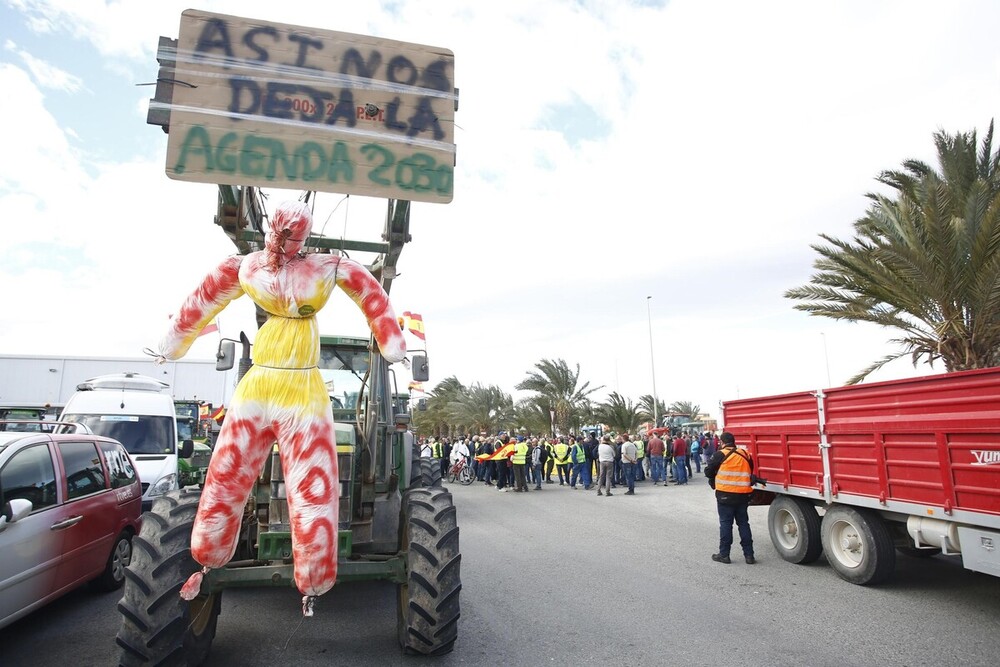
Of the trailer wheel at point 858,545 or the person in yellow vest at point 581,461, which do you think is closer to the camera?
the trailer wheel at point 858,545

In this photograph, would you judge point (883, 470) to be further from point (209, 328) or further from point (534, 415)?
point (534, 415)

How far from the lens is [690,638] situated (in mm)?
4965

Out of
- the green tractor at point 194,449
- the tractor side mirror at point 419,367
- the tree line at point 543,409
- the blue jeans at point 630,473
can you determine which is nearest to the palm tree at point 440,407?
the tree line at point 543,409

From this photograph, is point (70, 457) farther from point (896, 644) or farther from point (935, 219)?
point (935, 219)

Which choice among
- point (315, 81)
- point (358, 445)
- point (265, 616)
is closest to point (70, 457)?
point (265, 616)

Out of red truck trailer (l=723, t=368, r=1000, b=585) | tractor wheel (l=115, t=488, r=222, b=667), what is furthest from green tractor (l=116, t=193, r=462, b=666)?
red truck trailer (l=723, t=368, r=1000, b=585)

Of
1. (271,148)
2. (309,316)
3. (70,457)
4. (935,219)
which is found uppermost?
(935,219)

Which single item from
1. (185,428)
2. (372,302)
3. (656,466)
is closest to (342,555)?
(372,302)

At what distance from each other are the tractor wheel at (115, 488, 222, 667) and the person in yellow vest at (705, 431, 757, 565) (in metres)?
6.19

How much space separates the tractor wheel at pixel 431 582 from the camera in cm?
412

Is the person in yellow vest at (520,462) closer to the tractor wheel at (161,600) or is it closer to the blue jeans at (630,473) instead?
the blue jeans at (630,473)

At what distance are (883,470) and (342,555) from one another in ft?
17.8

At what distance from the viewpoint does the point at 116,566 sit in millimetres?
6207

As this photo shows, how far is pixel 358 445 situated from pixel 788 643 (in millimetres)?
3873
